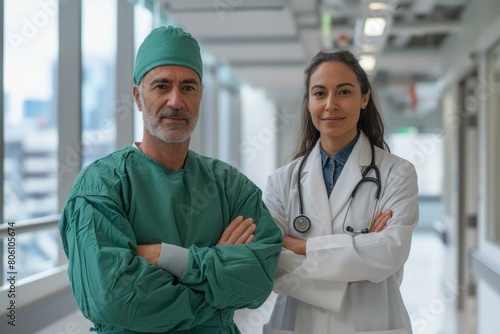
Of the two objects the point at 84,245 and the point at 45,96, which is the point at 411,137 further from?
the point at 84,245

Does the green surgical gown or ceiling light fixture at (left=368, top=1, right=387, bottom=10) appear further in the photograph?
ceiling light fixture at (left=368, top=1, right=387, bottom=10)

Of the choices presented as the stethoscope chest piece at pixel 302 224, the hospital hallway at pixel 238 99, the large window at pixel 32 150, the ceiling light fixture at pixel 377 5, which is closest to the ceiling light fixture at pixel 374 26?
the hospital hallway at pixel 238 99

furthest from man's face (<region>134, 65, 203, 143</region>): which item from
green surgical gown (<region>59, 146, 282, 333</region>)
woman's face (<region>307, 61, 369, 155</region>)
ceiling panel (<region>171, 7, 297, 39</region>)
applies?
ceiling panel (<region>171, 7, 297, 39</region>)

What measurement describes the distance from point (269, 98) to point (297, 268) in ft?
33.6

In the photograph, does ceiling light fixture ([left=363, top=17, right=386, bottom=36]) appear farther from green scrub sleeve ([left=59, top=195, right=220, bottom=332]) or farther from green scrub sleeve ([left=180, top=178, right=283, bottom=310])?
green scrub sleeve ([left=59, top=195, right=220, bottom=332])

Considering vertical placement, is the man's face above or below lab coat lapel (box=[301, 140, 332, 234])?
above

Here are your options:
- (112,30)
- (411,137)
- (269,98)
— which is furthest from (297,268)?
(411,137)

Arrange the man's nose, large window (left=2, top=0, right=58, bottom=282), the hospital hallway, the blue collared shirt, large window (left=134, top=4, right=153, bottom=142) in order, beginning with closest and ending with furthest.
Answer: the man's nose
the blue collared shirt
the hospital hallway
large window (left=134, top=4, right=153, bottom=142)
large window (left=2, top=0, right=58, bottom=282)

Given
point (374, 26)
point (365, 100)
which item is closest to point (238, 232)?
point (365, 100)

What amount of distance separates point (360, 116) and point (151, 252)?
0.97 metres

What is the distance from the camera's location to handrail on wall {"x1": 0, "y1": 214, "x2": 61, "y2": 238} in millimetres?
2119

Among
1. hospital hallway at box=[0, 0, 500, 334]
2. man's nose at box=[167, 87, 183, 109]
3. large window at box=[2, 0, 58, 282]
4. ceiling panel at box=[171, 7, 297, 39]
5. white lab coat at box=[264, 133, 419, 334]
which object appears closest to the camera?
man's nose at box=[167, 87, 183, 109]

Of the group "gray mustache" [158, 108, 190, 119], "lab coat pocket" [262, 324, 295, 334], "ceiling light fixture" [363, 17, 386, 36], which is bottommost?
"lab coat pocket" [262, 324, 295, 334]

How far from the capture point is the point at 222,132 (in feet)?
32.1
